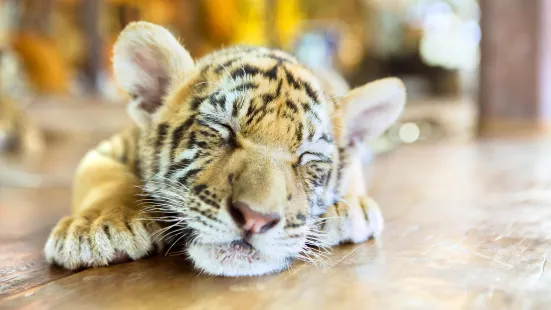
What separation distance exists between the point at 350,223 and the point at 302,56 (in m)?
7.43

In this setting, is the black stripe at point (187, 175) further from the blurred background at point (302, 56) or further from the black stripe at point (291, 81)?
the blurred background at point (302, 56)

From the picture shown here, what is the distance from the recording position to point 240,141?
128 centimetres

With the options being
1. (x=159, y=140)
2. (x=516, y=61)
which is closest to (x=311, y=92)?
(x=159, y=140)

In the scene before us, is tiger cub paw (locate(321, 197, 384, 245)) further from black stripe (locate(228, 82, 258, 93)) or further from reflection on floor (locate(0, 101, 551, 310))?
black stripe (locate(228, 82, 258, 93))

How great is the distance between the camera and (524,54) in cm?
491

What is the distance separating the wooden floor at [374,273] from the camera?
1.04m

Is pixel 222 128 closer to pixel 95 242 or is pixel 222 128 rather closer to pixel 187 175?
pixel 187 175

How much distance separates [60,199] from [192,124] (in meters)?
1.22

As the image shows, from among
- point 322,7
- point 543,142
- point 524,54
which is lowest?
point 543,142

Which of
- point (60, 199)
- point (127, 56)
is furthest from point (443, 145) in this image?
point (127, 56)

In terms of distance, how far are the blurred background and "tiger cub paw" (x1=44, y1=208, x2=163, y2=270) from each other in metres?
0.59

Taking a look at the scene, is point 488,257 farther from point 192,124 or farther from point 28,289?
point 28,289

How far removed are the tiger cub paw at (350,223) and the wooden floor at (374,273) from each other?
3 cm

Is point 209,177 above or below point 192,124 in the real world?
below
